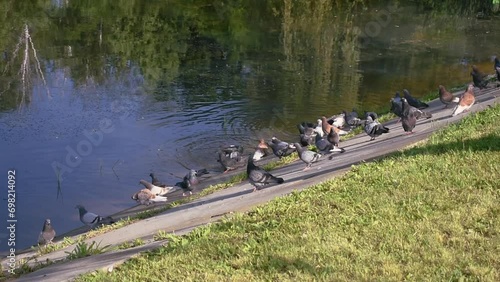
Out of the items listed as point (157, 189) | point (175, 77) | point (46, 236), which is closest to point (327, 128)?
point (157, 189)

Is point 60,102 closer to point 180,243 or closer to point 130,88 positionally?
point 130,88

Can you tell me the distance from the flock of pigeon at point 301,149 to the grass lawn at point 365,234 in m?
2.79

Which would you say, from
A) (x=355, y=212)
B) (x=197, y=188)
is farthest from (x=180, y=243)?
(x=197, y=188)

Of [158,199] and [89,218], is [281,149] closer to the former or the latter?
[158,199]

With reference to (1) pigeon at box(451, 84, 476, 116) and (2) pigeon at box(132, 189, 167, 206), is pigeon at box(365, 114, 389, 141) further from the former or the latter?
(2) pigeon at box(132, 189, 167, 206)

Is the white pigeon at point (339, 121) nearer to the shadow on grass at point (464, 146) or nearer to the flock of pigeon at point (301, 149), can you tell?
the flock of pigeon at point (301, 149)

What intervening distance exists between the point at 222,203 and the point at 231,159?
462 centimetres

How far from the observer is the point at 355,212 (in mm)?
8000

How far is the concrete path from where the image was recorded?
8.22 m

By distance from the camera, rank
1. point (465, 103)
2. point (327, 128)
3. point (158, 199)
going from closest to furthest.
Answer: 1. point (158, 199)
2. point (465, 103)
3. point (327, 128)

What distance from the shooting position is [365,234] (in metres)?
7.35

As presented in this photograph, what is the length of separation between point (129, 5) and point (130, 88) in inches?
657

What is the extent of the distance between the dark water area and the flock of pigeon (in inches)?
28.9

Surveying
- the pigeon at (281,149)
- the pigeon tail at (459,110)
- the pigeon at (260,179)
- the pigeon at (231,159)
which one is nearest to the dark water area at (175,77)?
the pigeon at (231,159)
